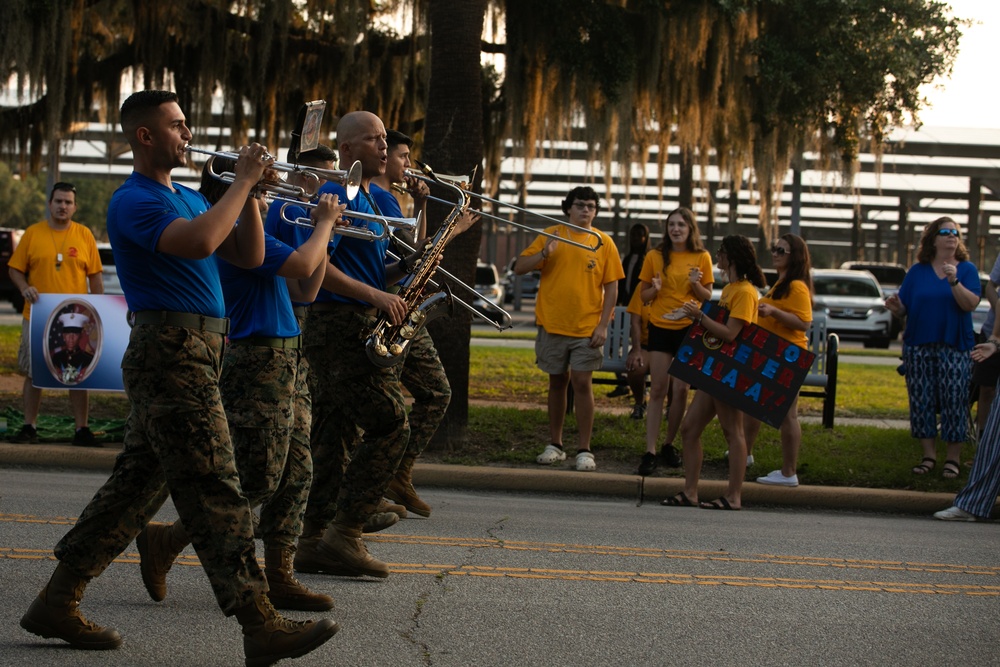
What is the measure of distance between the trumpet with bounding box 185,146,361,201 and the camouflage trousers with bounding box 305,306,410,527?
0.95 meters

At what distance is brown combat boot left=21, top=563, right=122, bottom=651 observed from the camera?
4316 millimetres

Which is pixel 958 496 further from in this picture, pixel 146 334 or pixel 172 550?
pixel 146 334

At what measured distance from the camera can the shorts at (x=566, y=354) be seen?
9.12m

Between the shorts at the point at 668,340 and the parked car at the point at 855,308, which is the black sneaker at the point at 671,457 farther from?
the parked car at the point at 855,308

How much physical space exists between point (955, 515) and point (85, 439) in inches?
250

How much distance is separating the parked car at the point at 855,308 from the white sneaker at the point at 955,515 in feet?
64.9

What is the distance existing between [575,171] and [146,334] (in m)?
29.4

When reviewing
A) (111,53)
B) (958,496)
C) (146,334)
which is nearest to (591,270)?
(958,496)

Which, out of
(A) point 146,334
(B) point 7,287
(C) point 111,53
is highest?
(C) point 111,53

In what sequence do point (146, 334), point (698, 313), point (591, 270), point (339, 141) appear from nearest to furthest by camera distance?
1. point (146, 334)
2. point (339, 141)
3. point (698, 313)
4. point (591, 270)

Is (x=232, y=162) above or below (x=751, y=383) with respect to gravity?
above

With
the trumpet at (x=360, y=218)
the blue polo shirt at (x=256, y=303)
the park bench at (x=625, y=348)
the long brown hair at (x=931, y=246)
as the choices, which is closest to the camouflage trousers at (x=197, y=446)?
the blue polo shirt at (x=256, y=303)

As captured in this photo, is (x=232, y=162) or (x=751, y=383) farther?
(x=751, y=383)

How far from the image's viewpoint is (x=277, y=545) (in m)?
4.94
